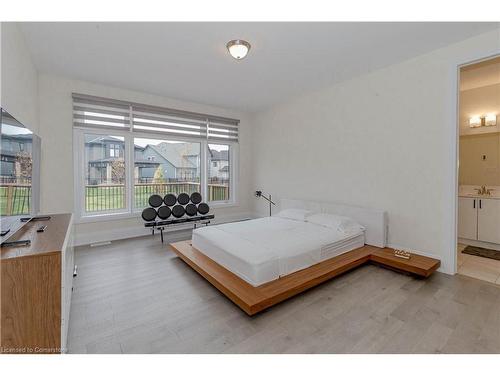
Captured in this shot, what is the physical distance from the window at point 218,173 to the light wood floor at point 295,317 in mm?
3117

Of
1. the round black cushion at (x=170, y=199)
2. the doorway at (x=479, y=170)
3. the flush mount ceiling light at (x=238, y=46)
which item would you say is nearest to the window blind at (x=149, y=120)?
the round black cushion at (x=170, y=199)

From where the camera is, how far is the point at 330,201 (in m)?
4.43

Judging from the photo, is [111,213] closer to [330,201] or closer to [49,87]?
[49,87]

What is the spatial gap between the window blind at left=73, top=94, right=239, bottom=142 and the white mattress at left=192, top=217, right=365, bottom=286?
2.63 m

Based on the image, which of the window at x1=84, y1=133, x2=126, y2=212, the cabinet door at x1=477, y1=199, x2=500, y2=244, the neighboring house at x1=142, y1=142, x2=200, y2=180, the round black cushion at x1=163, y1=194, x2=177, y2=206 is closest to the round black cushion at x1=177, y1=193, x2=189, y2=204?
the round black cushion at x1=163, y1=194, x2=177, y2=206

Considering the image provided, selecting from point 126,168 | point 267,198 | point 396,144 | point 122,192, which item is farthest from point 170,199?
point 396,144

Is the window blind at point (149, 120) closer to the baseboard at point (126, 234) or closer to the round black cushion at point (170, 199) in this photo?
the round black cushion at point (170, 199)

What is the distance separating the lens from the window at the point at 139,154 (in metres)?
4.22

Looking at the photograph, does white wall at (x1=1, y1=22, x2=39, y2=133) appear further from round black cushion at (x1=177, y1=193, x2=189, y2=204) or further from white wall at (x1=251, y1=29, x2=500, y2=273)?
white wall at (x1=251, y1=29, x2=500, y2=273)

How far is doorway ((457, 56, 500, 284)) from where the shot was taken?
3553 mm

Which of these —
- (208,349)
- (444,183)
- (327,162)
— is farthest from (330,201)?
(208,349)
